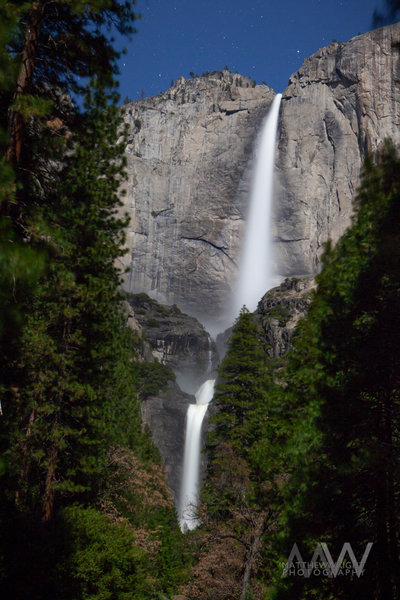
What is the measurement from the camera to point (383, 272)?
8406mm

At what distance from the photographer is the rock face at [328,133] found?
78562 millimetres

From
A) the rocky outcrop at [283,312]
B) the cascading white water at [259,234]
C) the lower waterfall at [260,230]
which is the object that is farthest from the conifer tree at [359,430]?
the cascading white water at [259,234]

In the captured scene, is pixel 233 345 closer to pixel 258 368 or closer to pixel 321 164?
pixel 258 368

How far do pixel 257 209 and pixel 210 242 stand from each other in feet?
33.0

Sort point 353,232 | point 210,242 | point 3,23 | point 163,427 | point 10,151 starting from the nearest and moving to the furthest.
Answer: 1. point 3,23
2. point 10,151
3. point 353,232
4. point 163,427
5. point 210,242

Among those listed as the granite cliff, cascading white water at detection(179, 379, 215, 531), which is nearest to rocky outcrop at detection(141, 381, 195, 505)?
cascading white water at detection(179, 379, 215, 531)

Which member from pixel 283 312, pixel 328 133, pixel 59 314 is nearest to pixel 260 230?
pixel 328 133

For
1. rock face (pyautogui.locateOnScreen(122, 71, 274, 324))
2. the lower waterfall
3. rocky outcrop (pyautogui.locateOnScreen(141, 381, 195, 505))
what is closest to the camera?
rocky outcrop (pyautogui.locateOnScreen(141, 381, 195, 505))

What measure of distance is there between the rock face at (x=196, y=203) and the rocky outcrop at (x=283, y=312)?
24661mm

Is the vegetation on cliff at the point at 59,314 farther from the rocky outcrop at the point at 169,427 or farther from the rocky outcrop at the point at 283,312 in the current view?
the rocky outcrop at the point at 283,312

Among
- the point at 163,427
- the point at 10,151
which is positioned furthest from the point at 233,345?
the point at 163,427

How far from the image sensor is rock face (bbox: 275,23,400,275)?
78562 mm

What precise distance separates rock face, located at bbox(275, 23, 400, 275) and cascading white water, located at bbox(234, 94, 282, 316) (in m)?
1.90

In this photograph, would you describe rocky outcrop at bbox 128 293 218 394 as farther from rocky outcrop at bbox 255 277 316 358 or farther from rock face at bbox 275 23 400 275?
rock face at bbox 275 23 400 275
